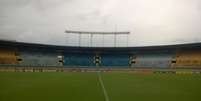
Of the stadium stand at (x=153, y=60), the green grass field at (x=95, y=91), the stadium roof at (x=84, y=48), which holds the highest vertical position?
the stadium roof at (x=84, y=48)

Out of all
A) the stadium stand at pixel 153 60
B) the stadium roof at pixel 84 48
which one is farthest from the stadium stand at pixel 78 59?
the stadium stand at pixel 153 60

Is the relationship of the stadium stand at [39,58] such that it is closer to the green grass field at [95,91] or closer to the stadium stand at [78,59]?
the stadium stand at [78,59]

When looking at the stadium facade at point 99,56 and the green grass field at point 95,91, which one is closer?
the green grass field at point 95,91

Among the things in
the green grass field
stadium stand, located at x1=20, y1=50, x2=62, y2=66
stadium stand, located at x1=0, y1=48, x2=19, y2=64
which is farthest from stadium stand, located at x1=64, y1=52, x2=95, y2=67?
the green grass field

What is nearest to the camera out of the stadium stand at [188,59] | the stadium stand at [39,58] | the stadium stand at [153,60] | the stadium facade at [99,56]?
the stadium stand at [188,59]

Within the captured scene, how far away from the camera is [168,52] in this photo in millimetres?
53688

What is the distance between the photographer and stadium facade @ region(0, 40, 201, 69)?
47.7 metres

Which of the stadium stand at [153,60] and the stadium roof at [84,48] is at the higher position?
the stadium roof at [84,48]

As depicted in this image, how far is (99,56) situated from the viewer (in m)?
60.8

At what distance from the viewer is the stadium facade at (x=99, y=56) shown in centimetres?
4769

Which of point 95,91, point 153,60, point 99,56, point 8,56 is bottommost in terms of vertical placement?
point 95,91

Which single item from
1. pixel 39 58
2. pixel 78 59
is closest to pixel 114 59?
pixel 78 59

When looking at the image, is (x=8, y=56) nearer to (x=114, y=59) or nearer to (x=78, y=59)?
(x=78, y=59)

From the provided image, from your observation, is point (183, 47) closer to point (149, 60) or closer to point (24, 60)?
point (149, 60)
